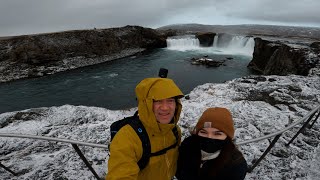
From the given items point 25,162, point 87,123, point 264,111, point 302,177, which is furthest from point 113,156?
point 264,111

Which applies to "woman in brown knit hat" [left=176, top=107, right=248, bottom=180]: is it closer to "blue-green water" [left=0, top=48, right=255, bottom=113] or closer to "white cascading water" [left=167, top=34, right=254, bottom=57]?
"blue-green water" [left=0, top=48, right=255, bottom=113]

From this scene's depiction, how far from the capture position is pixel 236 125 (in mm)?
9031

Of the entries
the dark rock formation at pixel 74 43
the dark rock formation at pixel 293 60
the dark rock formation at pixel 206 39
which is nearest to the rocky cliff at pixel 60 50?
the dark rock formation at pixel 74 43

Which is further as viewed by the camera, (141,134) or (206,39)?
(206,39)

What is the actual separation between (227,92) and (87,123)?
719cm

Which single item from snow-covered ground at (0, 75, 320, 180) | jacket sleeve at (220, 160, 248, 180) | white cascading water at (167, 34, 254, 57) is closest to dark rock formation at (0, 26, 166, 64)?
white cascading water at (167, 34, 254, 57)

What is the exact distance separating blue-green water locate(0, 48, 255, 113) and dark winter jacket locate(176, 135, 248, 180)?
17884 millimetres

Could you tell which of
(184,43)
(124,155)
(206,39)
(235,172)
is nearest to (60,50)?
(184,43)

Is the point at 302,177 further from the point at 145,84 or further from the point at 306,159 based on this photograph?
the point at 145,84

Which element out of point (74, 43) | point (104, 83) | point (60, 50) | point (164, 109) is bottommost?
point (104, 83)

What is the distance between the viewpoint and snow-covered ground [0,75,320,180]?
6.39 metres

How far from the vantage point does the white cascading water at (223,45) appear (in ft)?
168

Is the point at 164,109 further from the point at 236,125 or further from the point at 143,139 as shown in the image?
the point at 236,125

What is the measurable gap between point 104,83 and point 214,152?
27.4m
